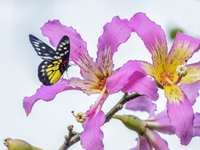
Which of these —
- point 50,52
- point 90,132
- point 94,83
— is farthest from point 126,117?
point 50,52

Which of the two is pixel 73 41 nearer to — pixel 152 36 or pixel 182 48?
pixel 152 36

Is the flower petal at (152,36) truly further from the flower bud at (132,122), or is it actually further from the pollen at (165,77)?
the flower bud at (132,122)

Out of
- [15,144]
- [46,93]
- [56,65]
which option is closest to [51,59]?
[56,65]

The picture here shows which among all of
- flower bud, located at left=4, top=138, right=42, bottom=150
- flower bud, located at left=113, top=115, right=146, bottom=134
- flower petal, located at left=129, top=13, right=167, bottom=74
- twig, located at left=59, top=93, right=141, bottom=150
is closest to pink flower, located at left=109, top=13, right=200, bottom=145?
flower petal, located at left=129, top=13, right=167, bottom=74

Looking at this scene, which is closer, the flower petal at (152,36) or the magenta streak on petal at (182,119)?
the magenta streak on petal at (182,119)

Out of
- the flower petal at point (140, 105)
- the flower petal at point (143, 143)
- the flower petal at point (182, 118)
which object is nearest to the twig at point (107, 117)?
the flower petal at point (182, 118)

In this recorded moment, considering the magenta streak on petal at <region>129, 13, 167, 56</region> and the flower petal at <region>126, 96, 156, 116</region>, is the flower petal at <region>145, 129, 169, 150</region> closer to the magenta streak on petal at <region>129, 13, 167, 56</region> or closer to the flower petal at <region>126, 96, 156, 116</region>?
the flower petal at <region>126, 96, 156, 116</region>

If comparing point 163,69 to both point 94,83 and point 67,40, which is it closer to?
point 94,83
